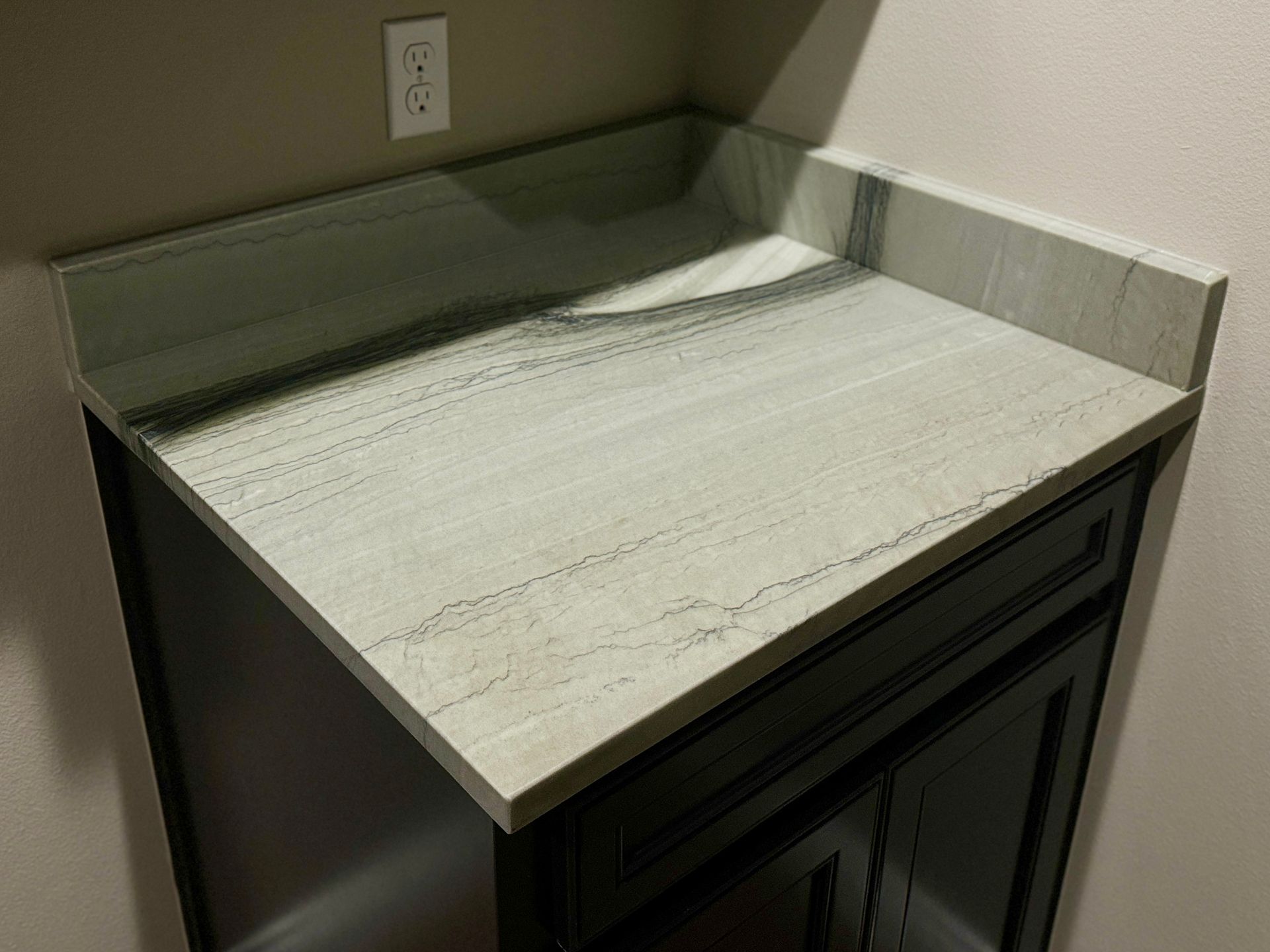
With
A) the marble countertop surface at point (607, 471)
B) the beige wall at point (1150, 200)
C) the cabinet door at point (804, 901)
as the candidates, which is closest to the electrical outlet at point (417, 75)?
the marble countertop surface at point (607, 471)

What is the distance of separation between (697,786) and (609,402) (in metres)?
0.33

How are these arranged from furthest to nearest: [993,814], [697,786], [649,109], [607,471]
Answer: [649,109] → [993,814] → [607,471] → [697,786]

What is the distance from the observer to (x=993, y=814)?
1120 millimetres

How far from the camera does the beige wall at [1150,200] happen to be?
0.98 metres

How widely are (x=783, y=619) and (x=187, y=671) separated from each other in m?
0.60

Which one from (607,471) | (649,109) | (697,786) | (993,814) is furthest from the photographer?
(649,109)

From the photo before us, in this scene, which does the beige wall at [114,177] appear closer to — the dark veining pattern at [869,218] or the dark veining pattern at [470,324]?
the dark veining pattern at [470,324]

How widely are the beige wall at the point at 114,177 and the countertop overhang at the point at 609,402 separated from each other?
1.5 inches

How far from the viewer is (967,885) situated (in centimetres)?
114

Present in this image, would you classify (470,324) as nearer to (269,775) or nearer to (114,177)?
(114,177)

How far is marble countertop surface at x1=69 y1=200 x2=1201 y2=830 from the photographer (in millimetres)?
709

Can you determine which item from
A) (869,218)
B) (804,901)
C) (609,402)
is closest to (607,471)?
(609,402)

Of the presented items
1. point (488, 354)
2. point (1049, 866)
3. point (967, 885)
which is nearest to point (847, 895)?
point (967, 885)

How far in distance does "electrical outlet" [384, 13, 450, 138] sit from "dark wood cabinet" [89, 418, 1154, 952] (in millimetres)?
377
